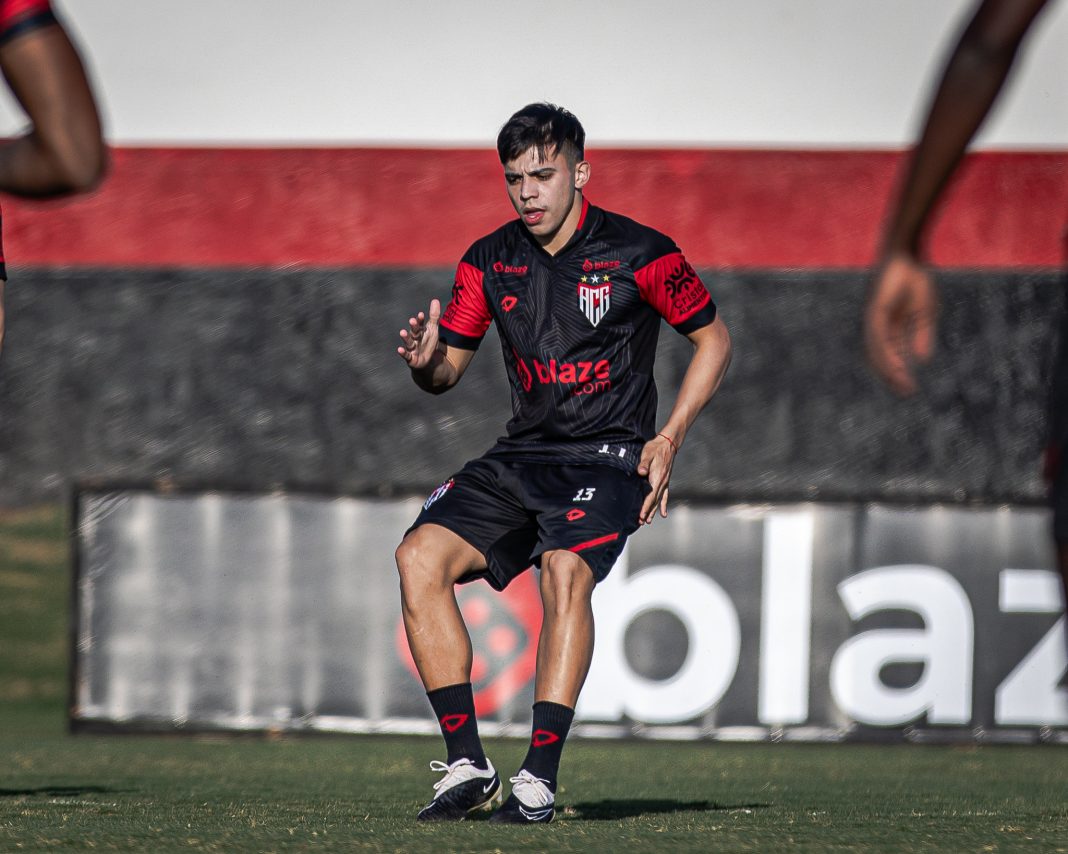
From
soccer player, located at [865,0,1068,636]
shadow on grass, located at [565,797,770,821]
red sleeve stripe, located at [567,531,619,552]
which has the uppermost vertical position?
soccer player, located at [865,0,1068,636]

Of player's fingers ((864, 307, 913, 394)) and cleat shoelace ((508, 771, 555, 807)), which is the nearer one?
player's fingers ((864, 307, 913, 394))

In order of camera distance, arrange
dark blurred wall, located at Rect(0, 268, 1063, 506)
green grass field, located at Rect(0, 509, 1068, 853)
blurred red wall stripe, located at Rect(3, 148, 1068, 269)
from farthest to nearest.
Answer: blurred red wall stripe, located at Rect(3, 148, 1068, 269) → dark blurred wall, located at Rect(0, 268, 1063, 506) → green grass field, located at Rect(0, 509, 1068, 853)

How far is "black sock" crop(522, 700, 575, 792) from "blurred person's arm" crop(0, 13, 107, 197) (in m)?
2.12

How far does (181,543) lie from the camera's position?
813 cm

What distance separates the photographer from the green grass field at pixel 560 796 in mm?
3699

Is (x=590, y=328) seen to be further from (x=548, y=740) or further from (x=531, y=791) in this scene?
(x=531, y=791)

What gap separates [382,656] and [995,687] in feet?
9.74

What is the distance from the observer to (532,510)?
4.46 m

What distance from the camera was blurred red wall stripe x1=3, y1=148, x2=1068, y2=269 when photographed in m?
12.5

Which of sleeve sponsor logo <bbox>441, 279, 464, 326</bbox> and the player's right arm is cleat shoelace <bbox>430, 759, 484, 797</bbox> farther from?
sleeve sponsor logo <bbox>441, 279, 464, 326</bbox>

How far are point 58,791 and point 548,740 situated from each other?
193 centimetres

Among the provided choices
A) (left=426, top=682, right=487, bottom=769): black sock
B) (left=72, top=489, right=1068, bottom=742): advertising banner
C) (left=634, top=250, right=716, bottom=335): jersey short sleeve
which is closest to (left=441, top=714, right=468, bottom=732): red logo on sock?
(left=426, top=682, right=487, bottom=769): black sock

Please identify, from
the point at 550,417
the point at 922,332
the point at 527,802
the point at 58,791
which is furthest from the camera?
the point at 58,791

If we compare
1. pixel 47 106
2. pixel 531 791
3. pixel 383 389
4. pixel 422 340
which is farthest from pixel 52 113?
pixel 383 389
